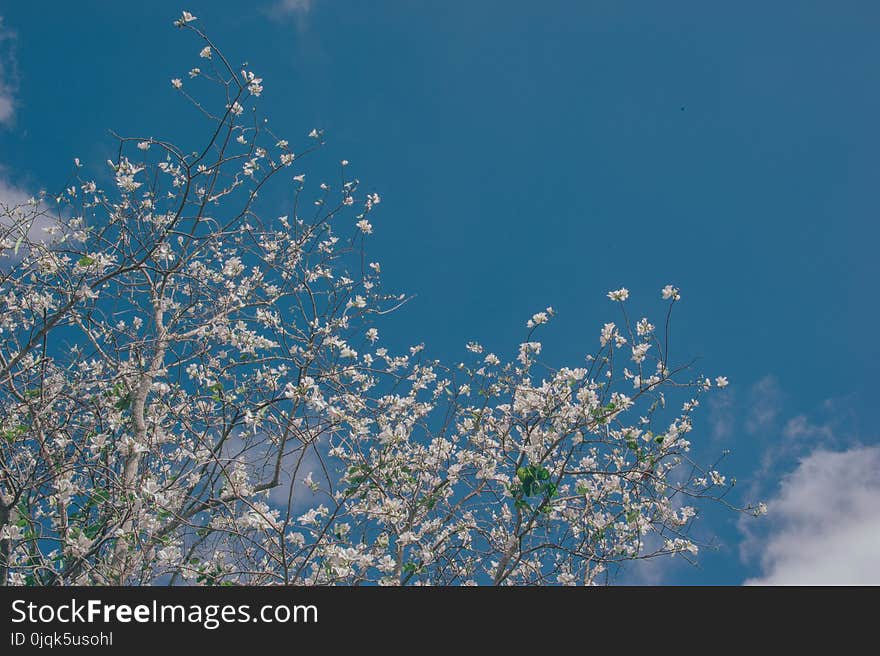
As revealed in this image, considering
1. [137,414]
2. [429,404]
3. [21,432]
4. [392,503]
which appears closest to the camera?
[21,432]

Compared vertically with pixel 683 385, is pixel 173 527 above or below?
below

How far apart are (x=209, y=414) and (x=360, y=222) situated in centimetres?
251

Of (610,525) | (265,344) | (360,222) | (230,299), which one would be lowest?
(610,525)

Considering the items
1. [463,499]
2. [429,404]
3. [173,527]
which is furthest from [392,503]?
[173,527]

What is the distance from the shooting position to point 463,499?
5.43 m

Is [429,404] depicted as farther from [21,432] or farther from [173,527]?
[21,432]

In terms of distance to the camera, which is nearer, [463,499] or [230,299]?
[463,499]

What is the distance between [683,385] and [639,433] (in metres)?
0.55

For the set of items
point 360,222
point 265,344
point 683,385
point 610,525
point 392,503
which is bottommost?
point 610,525
